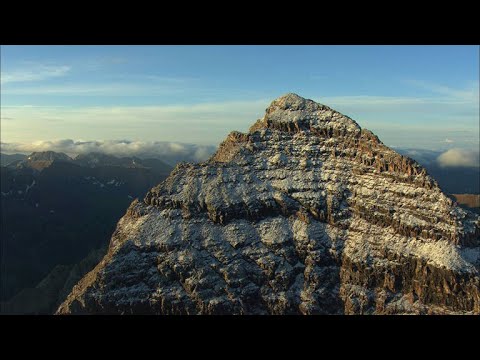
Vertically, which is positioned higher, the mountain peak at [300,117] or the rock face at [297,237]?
the mountain peak at [300,117]

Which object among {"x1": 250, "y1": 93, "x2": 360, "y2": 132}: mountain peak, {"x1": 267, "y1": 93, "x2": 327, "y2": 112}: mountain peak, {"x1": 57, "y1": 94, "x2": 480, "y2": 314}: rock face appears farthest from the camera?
{"x1": 267, "y1": 93, "x2": 327, "y2": 112}: mountain peak

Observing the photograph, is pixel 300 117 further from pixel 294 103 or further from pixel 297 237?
pixel 297 237

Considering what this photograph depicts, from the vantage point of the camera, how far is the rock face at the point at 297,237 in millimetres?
88438

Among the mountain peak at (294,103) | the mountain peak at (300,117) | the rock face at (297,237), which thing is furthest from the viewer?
the mountain peak at (294,103)

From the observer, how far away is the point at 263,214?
107 meters

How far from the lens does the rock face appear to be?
290 ft

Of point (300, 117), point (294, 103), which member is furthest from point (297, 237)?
point (294, 103)

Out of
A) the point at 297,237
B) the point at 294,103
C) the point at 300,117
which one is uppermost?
the point at 294,103

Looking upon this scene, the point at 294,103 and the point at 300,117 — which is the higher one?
the point at 294,103

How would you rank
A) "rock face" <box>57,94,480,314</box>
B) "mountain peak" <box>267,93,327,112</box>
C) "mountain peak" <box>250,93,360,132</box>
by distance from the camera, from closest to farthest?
"rock face" <box>57,94,480,314</box>, "mountain peak" <box>250,93,360,132</box>, "mountain peak" <box>267,93,327,112</box>

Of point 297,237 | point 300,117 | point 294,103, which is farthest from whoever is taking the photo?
point 294,103

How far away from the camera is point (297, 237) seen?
102 metres
